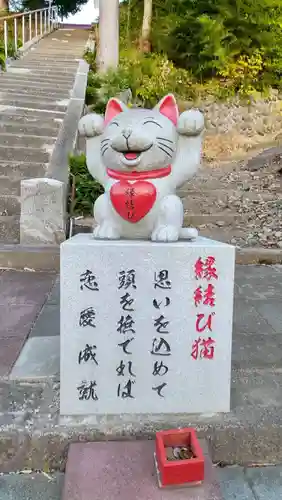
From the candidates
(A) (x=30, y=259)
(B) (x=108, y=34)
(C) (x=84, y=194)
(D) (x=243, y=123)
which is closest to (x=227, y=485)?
(A) (x=30, y=259)

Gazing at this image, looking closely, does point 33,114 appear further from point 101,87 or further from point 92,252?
point 92,252

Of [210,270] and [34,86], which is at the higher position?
[34,86]

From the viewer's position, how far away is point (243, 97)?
45.3ft

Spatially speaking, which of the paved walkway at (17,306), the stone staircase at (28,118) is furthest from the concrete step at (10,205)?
the paved walkway at (17,306)

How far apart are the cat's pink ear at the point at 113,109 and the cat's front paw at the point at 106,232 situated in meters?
0.56

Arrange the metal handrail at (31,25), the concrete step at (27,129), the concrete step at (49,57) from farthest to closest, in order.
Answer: the concrete step at (49,57)
the metal handrail at (31,25)
the concrete step at (27,129)

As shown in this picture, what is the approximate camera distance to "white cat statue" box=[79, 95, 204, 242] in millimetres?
2414

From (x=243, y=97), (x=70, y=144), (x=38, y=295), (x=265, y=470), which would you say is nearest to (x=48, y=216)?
(x=38, y=295)

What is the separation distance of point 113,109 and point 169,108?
0.31m

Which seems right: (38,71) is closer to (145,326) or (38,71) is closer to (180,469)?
(145,326)

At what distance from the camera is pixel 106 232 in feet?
8.44

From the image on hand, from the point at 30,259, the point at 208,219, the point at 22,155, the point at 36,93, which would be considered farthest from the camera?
the point at 36,93

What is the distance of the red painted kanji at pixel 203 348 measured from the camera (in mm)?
2424

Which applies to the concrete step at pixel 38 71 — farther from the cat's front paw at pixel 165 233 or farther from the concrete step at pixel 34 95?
the cat's front paw at pixel 165 233
